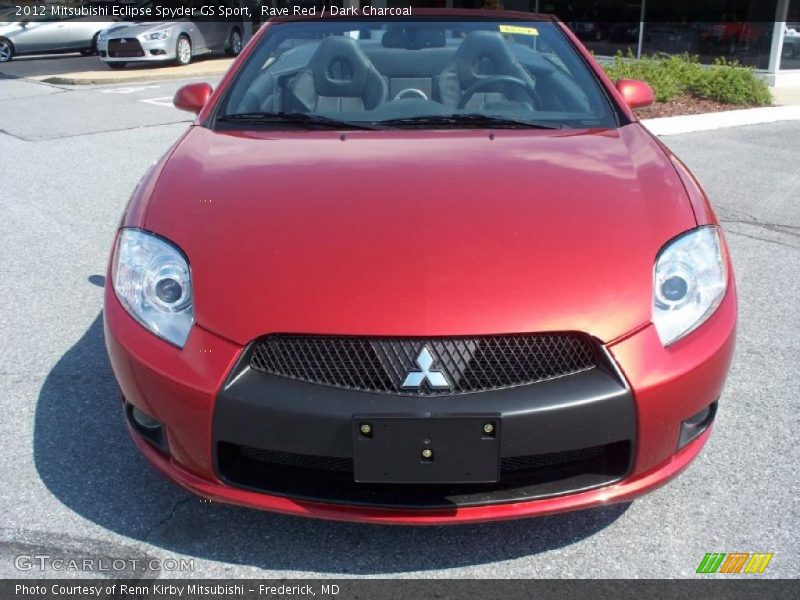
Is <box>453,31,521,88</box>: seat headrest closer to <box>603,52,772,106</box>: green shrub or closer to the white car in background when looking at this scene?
<box>603,52,772,106</box>: green shrub

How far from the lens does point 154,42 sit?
1559cm

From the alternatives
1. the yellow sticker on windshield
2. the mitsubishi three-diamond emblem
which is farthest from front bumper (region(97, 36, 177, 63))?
the mitsubishi three-diamond emblem

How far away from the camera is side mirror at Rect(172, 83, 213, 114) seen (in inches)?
140

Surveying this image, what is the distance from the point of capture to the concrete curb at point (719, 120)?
30.1 feet

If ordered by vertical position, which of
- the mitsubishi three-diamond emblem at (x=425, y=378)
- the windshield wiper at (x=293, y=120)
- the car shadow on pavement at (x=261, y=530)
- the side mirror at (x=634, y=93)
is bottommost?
the car shadow on pavement at (x=261, y=530)

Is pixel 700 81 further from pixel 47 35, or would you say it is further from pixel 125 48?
pixel 47 35

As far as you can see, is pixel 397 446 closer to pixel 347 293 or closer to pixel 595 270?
pixel 347 293

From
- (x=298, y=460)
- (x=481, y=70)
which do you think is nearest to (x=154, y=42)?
(x=481, y=70)

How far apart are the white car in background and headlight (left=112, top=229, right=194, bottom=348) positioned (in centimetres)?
1923

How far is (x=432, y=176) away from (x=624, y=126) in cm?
96

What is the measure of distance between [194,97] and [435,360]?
2.14m

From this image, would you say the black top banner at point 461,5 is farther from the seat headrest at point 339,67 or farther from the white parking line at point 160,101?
the seat headrest at point 339,67

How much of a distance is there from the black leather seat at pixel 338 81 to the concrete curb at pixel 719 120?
237 inches

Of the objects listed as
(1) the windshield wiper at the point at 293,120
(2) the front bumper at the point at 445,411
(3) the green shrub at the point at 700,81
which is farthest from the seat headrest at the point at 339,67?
(3) the green shrub at the point at 700,81
